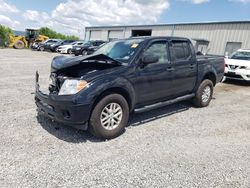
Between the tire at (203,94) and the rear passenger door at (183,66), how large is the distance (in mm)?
344

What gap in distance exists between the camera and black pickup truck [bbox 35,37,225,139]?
12.5 ft

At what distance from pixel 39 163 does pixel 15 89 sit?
4768 mm

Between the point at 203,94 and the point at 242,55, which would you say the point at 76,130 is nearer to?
the point at 203,94

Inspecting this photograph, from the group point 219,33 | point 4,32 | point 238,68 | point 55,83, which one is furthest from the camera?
point 4,32

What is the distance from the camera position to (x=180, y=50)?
5.59m

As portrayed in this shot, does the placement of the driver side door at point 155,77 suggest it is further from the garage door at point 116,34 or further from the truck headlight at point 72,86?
the garage door at point 116,34

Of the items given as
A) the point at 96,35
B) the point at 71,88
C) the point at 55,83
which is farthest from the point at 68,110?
the point at 96,35

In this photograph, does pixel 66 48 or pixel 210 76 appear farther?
pixel 66 48

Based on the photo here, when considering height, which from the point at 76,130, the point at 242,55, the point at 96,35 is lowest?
the point at 76,130

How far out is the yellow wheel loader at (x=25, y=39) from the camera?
1219 inches

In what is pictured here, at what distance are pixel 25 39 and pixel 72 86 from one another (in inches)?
1271

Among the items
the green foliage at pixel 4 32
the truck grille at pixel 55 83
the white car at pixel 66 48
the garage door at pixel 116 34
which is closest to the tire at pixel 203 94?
the truck grille at pixel 55 83

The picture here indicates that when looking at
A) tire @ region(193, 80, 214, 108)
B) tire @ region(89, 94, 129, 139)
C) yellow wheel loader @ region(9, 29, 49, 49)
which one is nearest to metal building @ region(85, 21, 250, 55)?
yellow wheel loader @ region(9, 29, 49, 49)

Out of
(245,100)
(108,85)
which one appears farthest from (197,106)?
(108,85)
